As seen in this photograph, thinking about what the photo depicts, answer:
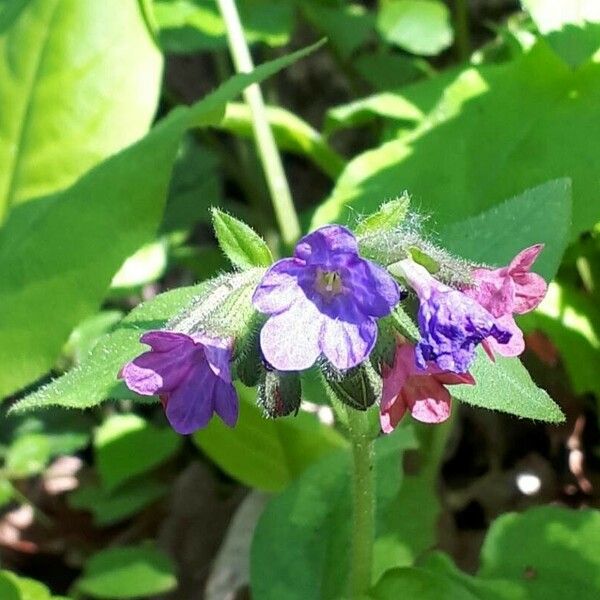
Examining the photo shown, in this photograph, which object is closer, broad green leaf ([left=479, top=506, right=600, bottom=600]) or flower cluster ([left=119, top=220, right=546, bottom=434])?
flower cluster ([left=119, top=220, right=546, bottom=434])

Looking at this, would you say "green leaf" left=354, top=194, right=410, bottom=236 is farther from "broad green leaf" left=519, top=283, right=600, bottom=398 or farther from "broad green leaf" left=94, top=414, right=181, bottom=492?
"broad green leaf" left=94, top=414, right=181, bottom=492

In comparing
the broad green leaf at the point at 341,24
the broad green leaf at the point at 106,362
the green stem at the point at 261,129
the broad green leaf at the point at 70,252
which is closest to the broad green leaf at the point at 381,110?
the green stem at the point at 261,129

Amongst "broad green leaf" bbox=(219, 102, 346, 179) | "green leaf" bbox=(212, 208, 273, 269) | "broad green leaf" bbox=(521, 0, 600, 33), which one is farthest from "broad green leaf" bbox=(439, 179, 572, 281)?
"broad green leaf" bbox=(219, 102, 346, 179)

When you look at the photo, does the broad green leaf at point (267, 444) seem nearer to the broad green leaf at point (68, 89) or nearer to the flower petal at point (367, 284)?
the broad green leaf at point (68, 89)

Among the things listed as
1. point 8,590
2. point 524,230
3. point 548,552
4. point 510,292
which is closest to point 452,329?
point 510,292

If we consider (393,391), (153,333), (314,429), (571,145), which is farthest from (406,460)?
(153,333)

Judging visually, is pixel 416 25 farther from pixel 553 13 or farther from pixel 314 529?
pixel 314 529
